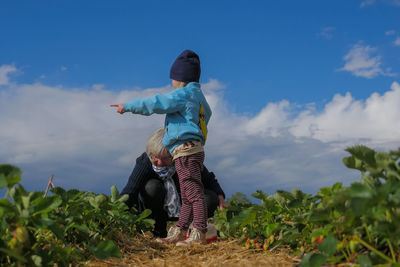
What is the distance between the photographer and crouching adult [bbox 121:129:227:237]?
447 cm

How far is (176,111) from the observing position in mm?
4207

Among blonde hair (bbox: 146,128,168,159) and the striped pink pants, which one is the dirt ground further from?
blonde hair (bbox: 146,128,168,159)

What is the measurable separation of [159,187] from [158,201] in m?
0.17

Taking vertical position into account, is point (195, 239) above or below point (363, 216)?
below

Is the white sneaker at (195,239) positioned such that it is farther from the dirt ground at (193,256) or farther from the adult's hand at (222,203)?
the adult's hand at (222,203)

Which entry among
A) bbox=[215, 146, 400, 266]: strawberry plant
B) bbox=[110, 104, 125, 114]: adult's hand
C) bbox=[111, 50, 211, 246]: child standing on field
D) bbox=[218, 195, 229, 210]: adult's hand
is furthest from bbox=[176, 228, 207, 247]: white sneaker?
bbox=[215, 146, 400, 266]: strawberry plant

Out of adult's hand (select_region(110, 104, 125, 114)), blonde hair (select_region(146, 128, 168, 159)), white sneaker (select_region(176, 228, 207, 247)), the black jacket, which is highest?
adult's hand (select_region(110, 104, 125, 114))

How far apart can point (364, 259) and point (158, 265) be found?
5.39 feet

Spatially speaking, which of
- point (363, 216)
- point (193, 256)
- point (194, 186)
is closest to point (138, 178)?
point (194, 186)

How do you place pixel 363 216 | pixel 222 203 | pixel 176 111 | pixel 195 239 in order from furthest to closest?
1. pixel 222 203
2. pixel 176 111
3. pixel 195 239
4. pixel 363 216

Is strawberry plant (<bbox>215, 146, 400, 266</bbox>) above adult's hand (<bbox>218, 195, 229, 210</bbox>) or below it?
below

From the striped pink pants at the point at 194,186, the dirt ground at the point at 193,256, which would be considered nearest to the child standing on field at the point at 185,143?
the striped pink pants at the point at 194,186

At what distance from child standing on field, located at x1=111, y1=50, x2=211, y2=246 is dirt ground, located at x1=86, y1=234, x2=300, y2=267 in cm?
25

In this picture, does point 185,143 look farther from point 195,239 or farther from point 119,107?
point 195,239
